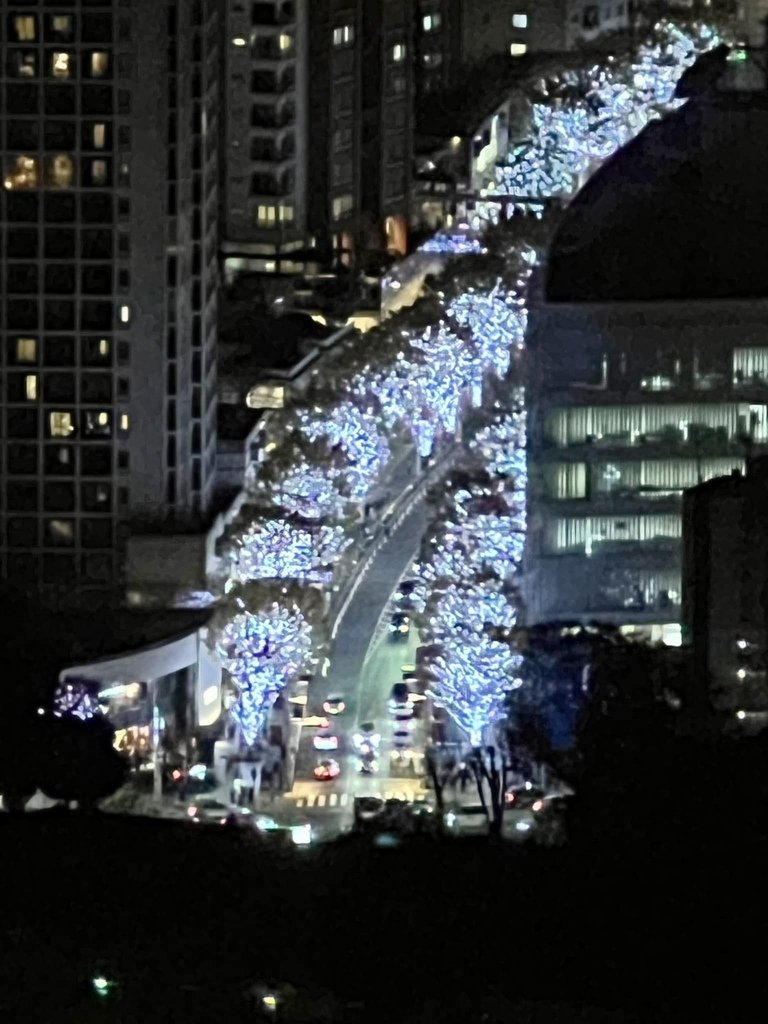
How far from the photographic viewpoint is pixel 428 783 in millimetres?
7340

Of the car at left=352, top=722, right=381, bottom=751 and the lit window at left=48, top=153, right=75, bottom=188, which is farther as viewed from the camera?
the lit window at left=48, top=153, right=75, bottom=188

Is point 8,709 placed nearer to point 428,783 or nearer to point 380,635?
point 428,783

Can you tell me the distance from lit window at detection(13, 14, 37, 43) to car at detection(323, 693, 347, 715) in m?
3.05

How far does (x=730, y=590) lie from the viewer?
20.5ft

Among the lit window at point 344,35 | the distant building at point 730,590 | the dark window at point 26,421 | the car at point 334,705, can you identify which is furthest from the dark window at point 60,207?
the lit window at point 344,35

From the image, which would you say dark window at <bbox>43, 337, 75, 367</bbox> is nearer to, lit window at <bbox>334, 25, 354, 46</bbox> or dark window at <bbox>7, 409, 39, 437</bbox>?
dark window at <bbox>7, 409, 39, 437</bbox>

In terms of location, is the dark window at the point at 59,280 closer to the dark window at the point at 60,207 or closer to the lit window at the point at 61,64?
the dark window at the point at 60,207

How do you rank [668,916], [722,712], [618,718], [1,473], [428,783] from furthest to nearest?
[1,473] < [428,783] < [722,712] < [618,718] < [668,916]

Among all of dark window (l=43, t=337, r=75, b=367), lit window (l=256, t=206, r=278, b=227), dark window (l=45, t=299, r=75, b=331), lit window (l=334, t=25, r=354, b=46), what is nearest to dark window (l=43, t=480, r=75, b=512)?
dark window (l=43, t=337, r=75, b=367)

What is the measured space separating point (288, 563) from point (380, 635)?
1.70 ft

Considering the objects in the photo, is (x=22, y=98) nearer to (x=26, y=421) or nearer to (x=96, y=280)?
(x=96, y=280)

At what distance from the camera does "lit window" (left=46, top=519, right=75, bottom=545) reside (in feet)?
29.2

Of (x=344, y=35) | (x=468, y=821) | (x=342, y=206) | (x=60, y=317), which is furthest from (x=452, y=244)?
(x=468, y=821)

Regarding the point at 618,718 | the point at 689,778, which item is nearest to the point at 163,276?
the point at 618,718
